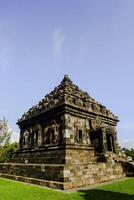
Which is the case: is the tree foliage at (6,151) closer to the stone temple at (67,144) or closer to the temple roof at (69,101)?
the stone temple at (67,144)

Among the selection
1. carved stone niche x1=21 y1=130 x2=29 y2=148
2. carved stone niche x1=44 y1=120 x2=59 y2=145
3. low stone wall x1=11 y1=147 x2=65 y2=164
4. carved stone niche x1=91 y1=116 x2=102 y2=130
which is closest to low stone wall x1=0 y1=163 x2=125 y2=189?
low stone wall x1=11 y1=147 x2=65 y2=164

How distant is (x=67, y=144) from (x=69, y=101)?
399cm

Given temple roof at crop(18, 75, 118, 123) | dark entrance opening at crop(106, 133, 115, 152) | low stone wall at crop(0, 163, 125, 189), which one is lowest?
low stone wall at crop(0, 163, 125, 189)

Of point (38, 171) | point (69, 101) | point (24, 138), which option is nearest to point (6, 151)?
point (24, 138)

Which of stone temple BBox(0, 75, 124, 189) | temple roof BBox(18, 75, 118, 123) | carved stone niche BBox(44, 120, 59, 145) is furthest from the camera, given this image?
temple roof BBox(18, 75, 118, 123)

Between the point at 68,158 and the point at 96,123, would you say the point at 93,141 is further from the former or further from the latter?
the point at 68,158

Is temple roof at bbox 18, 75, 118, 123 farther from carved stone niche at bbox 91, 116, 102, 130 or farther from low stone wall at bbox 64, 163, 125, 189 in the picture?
low stone wall at bbox 64, 163, 125, 189

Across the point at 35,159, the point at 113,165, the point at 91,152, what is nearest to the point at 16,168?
the point at 35,159

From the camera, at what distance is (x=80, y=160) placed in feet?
49.9

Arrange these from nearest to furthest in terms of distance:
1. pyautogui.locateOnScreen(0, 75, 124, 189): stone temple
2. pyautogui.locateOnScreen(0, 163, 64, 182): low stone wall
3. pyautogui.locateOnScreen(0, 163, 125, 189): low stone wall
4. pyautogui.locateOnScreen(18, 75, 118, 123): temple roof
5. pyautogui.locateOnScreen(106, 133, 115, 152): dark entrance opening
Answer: pyautogui.locateOnScreen(0, 163, 125, 189): low stone wall < pyautogui.locateOnScreen(0, 163, 64, 182): low stone wall < pyautogui.locateOnScreen(0, 75, 124, 189): stone temple < pyautogui.locateOnScreen(18, 75, 118, 123): temple roof < pyautogui.locateOnScreen(106, 133, 115, 152): dark entrance opening

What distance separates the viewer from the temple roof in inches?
681

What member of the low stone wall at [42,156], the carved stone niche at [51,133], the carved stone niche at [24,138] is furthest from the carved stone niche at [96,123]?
the carved stone niche at [24,138]

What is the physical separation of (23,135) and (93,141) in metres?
8.52

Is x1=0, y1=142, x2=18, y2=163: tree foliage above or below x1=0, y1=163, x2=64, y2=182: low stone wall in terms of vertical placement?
above
